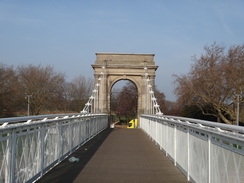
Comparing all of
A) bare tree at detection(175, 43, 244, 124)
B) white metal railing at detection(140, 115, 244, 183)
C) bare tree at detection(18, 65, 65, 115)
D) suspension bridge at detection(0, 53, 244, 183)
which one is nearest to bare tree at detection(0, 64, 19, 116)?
bare tree at detection(18, 65, 65, 115)

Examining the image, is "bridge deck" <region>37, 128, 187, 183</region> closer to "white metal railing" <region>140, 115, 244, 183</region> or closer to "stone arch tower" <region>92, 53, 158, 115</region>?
"white metal railing" <region>140, 115, 244, 183</region>

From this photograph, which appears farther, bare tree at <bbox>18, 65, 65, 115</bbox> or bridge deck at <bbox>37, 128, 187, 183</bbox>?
bare tree at <bbox>18, 65, 65, 115</bbox>

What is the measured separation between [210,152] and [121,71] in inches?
1219

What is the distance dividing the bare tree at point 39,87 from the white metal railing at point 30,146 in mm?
34968

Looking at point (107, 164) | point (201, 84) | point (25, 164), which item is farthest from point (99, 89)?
point (25, 164)

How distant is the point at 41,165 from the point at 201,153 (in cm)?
260

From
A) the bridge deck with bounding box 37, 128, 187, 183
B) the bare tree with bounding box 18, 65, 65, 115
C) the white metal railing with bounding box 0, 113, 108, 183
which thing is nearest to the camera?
the white metal railing with bounding box 0, 113, 108, 183

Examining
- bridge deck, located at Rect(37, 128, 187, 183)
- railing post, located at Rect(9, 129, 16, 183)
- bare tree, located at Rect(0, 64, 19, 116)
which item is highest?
bare tree, located at Rect(0, 64, 19, 116)

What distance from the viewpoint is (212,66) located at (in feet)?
116

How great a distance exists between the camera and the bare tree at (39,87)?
43.1 meters

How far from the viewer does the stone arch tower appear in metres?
35.2

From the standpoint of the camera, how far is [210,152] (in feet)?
15.7

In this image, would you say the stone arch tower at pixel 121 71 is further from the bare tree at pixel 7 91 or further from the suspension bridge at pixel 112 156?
the suspension bridge at pixel 112 156

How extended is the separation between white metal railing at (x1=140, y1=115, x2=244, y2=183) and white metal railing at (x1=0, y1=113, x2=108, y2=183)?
246cm
